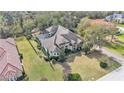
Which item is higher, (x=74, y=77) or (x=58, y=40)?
(x=58, y=40)

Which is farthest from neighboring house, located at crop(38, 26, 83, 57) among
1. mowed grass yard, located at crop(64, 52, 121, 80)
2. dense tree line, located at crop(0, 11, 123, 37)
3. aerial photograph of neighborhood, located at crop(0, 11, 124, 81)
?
mowed grass yard, located at crop(64, 52, 121, 80)

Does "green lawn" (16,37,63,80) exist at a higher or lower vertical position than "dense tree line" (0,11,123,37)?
lower

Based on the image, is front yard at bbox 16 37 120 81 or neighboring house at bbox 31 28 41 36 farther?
neighboring house at bbox 31 28 41 36

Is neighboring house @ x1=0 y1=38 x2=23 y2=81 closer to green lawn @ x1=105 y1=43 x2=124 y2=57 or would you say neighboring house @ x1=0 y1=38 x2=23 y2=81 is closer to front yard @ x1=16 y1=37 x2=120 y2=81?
front yard @ x1=16 y1=37 x2=120 y2=81

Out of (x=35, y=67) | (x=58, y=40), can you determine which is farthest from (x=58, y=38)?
(x=35, y=67)

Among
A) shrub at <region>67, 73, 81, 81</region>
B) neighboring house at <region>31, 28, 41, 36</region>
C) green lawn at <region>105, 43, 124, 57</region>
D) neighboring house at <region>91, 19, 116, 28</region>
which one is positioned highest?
neighboring house at <region>91, 19, 116, 28</region>

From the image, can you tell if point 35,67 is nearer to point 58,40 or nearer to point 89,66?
point 58,40

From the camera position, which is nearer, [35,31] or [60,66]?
[60,66]
